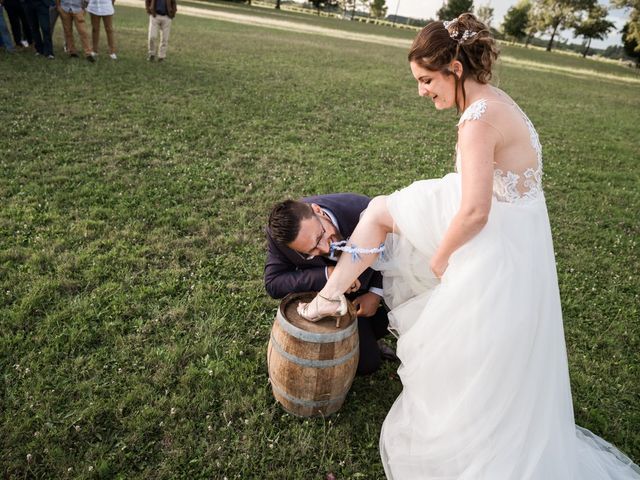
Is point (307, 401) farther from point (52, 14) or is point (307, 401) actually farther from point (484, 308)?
point (52, 14)

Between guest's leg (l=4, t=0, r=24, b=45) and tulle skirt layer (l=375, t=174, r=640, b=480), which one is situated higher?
guest's leg (l=4, t=0, r=24, b=45)

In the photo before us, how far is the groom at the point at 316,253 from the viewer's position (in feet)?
11.1

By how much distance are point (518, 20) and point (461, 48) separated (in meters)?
95.4

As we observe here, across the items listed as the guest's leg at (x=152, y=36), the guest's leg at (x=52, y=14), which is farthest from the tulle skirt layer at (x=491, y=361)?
the guest's leg at (x=52, y=14)

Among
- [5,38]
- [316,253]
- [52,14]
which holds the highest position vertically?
[52,14]

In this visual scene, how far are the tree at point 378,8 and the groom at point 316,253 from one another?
386 feet

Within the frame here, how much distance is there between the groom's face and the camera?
338 centimetres

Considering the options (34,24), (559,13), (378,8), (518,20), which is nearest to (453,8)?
(518,20)

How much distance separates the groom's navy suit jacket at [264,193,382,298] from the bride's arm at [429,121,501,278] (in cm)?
121

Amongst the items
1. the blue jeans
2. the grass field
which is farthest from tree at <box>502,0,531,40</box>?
the blue jeans

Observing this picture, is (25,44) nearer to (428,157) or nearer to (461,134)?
(428,157)

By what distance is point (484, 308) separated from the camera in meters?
2.84

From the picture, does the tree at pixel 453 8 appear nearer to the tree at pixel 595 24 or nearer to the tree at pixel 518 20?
the tree at pixel 518 20

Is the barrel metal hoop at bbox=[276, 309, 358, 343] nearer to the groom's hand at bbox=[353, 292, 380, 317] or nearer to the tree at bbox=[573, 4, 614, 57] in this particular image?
the groom's hand at bbox=[353, 292, 380, 317]
